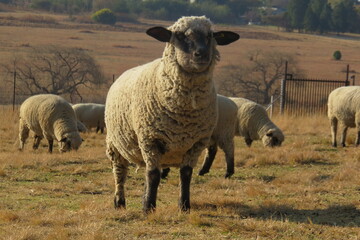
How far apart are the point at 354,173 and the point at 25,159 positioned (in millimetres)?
6359

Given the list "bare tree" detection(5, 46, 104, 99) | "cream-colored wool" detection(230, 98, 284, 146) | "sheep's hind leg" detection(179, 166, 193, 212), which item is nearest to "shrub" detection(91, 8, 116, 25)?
"bare tree" detection(5, 46, 104, 99)

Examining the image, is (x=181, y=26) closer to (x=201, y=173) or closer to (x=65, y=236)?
(x=65, y=236)

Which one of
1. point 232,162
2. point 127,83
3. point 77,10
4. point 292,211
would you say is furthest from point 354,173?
point 77,10

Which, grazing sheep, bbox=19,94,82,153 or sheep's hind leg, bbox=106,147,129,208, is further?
grazing sheep, bbox=19,94,82,153

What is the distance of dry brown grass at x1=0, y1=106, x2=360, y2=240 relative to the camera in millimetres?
7023

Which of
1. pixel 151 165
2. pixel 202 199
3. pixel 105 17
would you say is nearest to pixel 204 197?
pixel 202 199

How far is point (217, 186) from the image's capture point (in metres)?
10.8

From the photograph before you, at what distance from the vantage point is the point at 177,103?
7.54m

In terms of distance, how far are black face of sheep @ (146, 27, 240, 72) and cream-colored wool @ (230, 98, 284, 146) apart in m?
8.35

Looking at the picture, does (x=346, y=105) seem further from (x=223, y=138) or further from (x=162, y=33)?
(x=162, y=33)

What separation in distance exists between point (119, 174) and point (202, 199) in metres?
1.14

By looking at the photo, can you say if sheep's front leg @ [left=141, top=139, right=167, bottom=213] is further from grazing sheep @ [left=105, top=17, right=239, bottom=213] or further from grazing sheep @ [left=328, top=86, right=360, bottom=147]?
grazing sheep @ [left=328, top=86, right=360, bottom=147]

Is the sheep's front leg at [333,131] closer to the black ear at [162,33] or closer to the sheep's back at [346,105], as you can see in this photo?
the sheep's back at [346,105]

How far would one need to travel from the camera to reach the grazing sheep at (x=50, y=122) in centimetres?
1620
